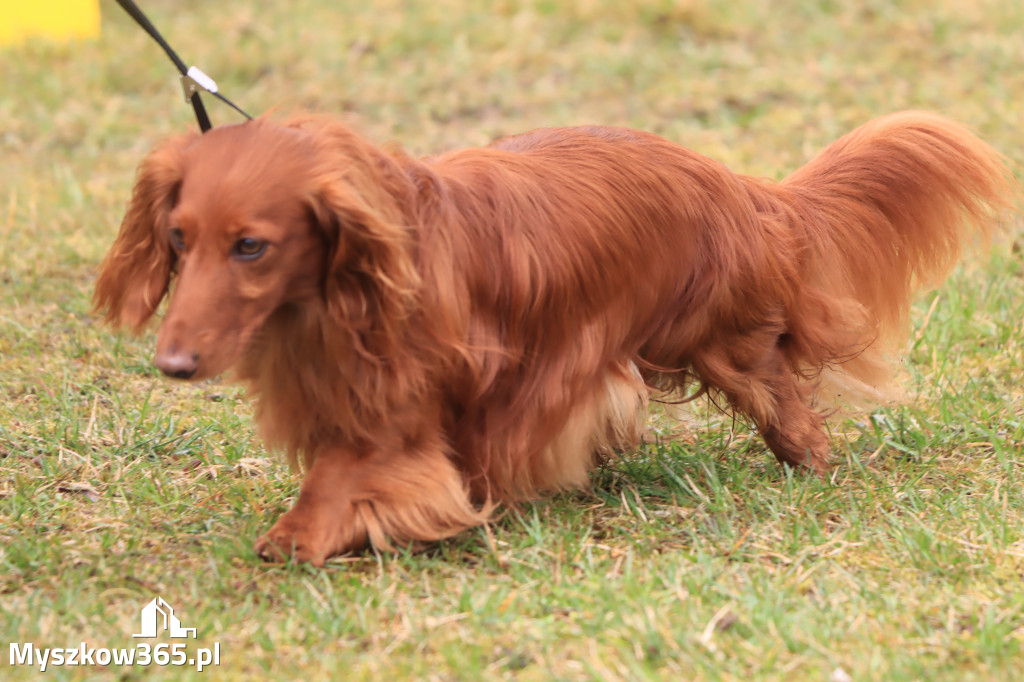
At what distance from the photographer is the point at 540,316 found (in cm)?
286

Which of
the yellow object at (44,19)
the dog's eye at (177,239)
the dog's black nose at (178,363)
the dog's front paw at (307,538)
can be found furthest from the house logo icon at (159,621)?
the yellow object at (44,19)

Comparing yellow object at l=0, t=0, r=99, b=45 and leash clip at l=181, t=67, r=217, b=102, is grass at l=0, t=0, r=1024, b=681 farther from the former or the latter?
yellow object at l=0, t=0, r=99, b=45

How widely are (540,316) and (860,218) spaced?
1.10 meters

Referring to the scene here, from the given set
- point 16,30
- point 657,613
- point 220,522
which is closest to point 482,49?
point 16,30

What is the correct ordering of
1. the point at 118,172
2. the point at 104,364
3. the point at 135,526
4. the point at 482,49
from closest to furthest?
the point at 135,526 → the point at 104,364 → the point at 118,172 → the point at 482,49

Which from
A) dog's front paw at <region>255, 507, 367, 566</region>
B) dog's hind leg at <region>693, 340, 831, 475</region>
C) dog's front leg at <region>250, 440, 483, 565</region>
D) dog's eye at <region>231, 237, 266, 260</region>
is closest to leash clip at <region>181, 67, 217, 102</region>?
dog's eye at <region>231, 237, 266, 260</region>

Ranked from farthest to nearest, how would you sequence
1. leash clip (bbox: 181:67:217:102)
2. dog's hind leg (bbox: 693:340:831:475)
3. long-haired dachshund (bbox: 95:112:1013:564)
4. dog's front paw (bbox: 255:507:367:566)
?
dog's hind leg (bbox: 693:340:831:475) → leash clip (bbox: 181:67:217:102) → dog's front paw (bbox: 255:507:367:566) → long-haired dachshund (bbox: 95:112:1013:564)

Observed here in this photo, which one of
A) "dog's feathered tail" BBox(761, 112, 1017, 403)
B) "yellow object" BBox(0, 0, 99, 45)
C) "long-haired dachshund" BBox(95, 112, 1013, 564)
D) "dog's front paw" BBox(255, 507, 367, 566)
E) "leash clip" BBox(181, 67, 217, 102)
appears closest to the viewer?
"long-haired dachshund" BBox(95, 112, 1013, 564)

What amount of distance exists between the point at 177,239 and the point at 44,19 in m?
6.62

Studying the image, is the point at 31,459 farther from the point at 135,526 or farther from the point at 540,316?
the point at 540,316

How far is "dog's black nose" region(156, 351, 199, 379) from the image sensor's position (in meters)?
2.35

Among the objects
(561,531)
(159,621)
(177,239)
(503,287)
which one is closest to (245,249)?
(177,239)

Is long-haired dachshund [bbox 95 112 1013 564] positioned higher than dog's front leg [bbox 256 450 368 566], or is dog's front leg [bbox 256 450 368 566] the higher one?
long-haired dachshund [bbox 95 112 1013 564]

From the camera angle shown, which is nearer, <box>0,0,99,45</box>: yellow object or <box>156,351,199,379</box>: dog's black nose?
<box>156,351,199,379</box>: dog's black nose
